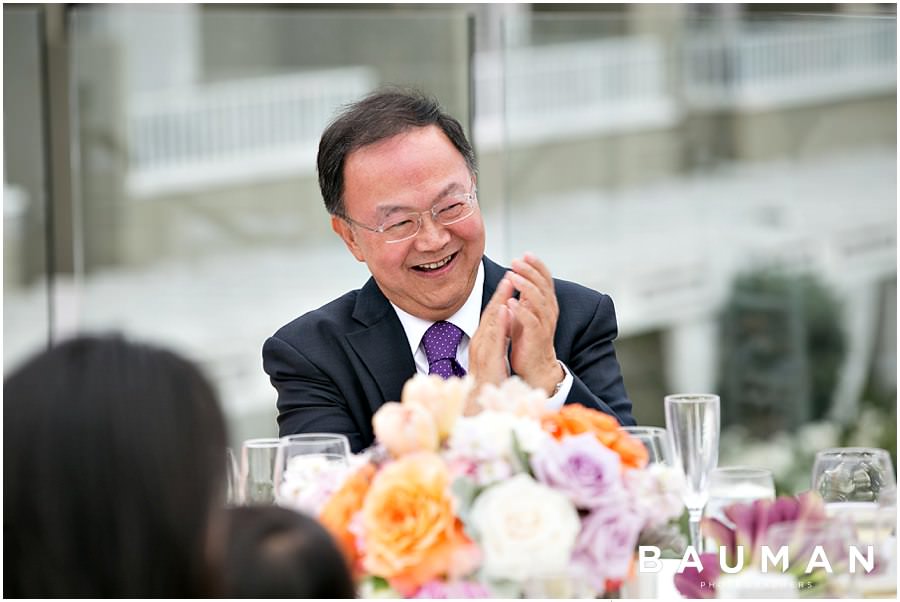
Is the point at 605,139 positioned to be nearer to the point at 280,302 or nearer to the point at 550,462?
the point at 280,302

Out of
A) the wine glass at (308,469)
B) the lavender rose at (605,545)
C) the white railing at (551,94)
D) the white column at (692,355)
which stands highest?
the white railing at (551,94)

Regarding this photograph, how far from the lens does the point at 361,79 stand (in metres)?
4.68

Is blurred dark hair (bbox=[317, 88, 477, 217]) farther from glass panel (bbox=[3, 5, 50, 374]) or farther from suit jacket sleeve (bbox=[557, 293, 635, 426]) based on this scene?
glass panel (bbox=[3, 5, 50, 374])

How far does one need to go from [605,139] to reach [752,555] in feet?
11.8

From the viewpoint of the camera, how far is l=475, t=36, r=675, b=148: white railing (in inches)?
185

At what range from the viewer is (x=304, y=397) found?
2518 millimetres

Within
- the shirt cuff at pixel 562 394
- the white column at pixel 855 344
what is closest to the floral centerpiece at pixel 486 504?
the shirt cuff at pixel 562 394

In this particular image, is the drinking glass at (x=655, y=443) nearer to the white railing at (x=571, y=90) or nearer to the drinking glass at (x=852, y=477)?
the drinking glass at (x=852, y=477)

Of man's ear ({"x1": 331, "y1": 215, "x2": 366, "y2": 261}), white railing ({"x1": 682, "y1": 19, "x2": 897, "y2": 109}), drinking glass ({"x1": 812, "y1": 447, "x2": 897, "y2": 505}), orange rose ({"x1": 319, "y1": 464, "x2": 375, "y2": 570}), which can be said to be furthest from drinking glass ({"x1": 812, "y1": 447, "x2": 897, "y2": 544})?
white railing ({"x1": 682, "y1": 19, "x2": 897, "y2": 109})

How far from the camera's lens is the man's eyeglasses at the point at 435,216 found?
2.42m

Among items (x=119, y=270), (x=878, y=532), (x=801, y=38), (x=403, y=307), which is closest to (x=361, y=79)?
(x=119, y=270)

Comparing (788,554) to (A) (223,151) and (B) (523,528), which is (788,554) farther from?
(A) (223,151)

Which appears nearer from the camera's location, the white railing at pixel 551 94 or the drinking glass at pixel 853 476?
the drinking glass at pixel 853 476

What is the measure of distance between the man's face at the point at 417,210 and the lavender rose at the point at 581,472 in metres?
1.08
